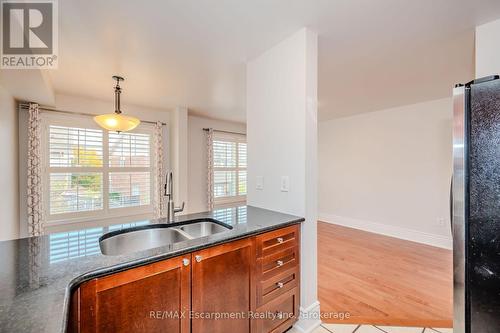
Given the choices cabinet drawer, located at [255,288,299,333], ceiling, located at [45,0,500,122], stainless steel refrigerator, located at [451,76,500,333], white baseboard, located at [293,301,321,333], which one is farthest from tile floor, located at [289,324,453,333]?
ceiling, located at [45,0,500,122]

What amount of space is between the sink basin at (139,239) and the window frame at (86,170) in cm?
261

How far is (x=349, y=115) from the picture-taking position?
4793 mm

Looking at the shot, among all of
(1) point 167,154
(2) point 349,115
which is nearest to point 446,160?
(2) point 349,115

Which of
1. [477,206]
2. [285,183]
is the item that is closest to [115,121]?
[285,183]

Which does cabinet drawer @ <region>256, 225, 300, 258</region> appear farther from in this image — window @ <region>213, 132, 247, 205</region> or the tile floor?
window @ <region>213, 132, 247, 205</region>

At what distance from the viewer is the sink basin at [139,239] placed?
4.87 feet

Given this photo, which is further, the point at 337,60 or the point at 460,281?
the point at 337,60

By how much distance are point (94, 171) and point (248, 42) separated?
127 inches

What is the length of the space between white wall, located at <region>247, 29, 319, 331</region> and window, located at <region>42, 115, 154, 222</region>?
277 cm

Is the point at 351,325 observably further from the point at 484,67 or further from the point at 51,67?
the point at 51,67

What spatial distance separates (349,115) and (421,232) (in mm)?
2548

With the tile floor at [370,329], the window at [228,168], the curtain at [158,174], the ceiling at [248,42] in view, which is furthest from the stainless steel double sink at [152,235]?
the window at [228,168]

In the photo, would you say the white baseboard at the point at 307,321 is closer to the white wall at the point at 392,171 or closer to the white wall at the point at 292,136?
the white wall at the point at 292,136

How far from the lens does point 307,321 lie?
1.78m
